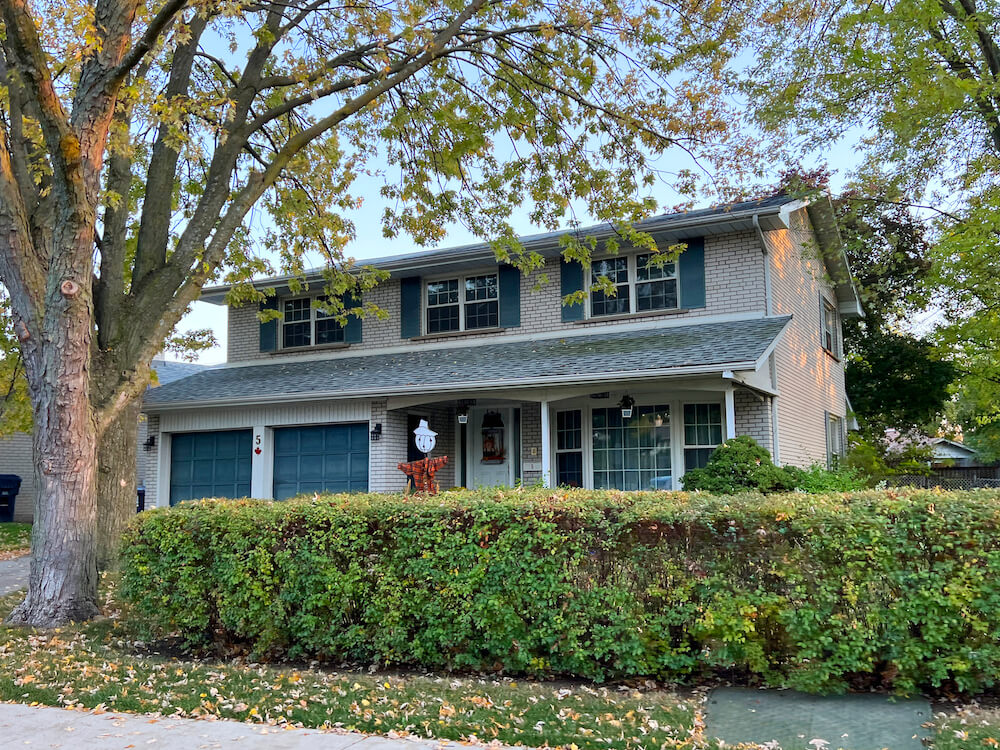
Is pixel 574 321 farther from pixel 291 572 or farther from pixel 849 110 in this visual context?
pixel 291 572

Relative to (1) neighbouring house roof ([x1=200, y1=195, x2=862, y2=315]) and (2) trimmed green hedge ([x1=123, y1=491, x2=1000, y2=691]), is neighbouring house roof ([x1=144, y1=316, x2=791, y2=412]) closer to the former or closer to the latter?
(1) neighbouring house roof ([x1=200, y1=195, x2=862, y2=315])

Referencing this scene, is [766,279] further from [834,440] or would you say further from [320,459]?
[320,459]

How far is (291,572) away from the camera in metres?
6.11

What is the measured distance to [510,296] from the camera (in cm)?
1540

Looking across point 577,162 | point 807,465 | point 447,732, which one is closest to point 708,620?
point 447,732

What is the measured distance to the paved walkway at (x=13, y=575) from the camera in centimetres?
1026

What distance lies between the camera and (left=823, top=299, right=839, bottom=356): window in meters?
18.6

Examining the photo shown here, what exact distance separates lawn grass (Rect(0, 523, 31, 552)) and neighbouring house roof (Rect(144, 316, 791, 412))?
340cm

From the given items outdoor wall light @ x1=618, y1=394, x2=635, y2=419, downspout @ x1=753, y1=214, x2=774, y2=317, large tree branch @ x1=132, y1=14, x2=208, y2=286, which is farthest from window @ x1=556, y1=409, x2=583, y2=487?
large tree branch @ x1=132, y1=14, x2=208, y2=286

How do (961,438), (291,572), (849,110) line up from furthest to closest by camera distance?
(961,438) < (849,110) < (291,572)

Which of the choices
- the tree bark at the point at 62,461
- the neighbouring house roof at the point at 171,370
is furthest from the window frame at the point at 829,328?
the neighbouring house roof at the point at 171,370

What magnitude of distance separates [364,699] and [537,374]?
7.85 meters

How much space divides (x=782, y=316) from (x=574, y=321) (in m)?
3.51

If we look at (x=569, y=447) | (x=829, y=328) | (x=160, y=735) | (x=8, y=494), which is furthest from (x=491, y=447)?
(x=8, y=494)
